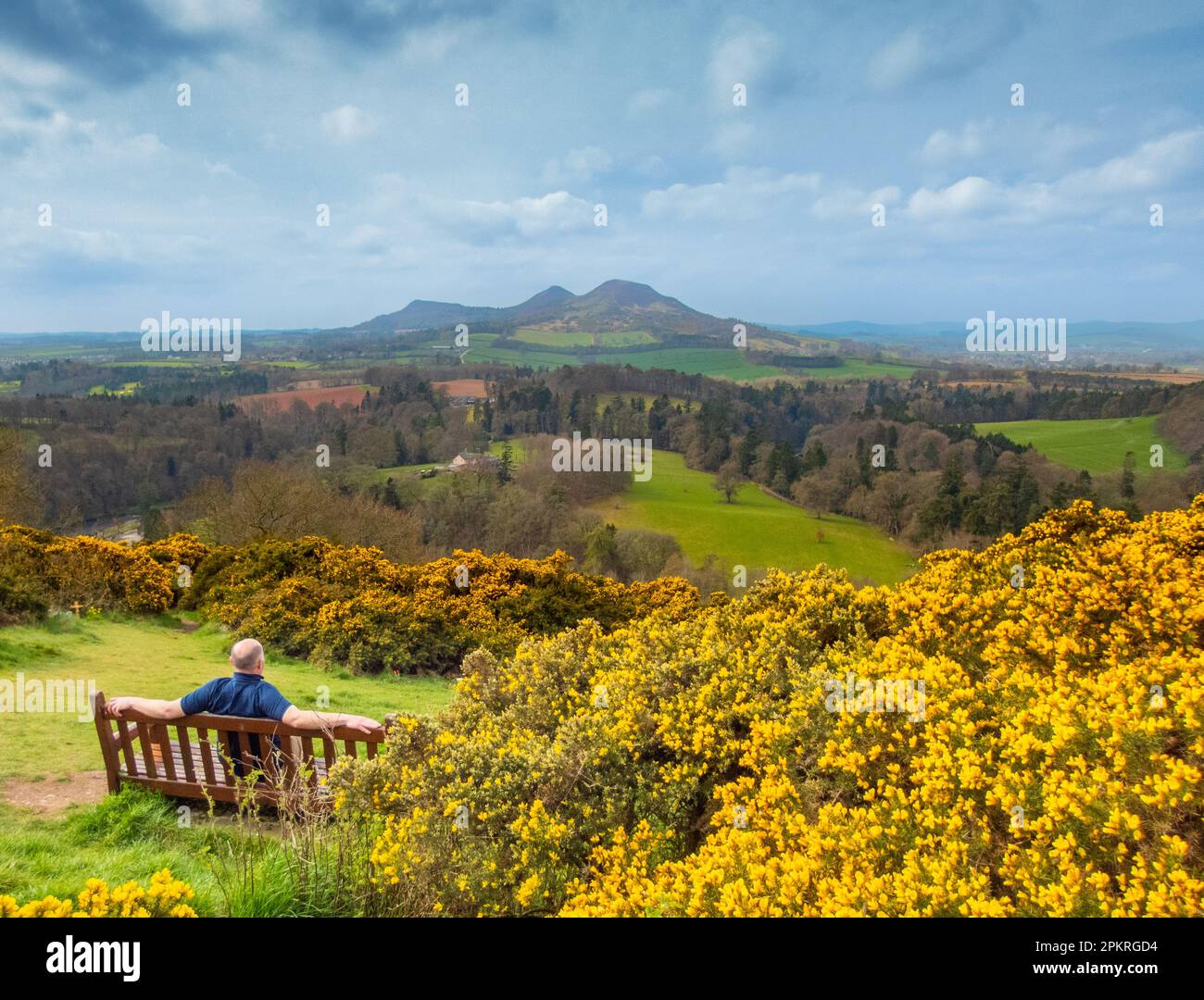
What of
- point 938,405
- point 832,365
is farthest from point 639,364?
point 938,405

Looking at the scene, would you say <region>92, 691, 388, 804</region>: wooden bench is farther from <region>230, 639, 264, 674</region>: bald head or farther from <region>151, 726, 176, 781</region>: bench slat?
<region>230, 639, 264, 674</region>: bald head

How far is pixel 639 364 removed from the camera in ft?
524

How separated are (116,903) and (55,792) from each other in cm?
450

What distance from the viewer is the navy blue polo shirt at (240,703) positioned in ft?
18.3

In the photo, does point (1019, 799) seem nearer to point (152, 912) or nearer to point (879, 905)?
point (879, 905)

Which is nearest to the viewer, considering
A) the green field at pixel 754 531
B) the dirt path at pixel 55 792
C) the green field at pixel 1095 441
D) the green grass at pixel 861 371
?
the dirt path at pixel 55 792

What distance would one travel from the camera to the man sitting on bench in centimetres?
557

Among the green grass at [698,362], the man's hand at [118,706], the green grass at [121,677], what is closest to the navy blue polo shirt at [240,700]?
the man's hand at [118,706]

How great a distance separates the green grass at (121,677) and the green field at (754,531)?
140 ft

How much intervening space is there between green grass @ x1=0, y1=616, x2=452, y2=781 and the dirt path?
0.14m

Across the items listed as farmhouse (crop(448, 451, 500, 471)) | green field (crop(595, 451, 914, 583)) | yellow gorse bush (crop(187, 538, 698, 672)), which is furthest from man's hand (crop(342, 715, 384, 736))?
farmhouse (crop(448, 451, 500, 471))

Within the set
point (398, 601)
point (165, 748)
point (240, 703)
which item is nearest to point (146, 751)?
point (165, 748)

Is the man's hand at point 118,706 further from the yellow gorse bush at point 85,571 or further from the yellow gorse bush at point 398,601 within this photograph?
the yellow gorse bush at point 85,571

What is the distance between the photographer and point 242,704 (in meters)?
5.59
